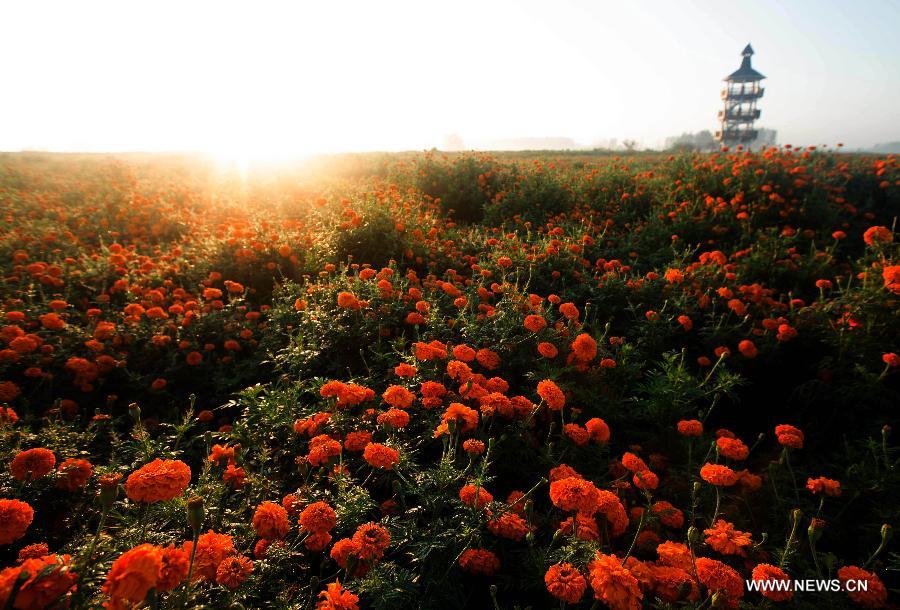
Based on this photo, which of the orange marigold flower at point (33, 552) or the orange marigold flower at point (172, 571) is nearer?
the orange marigold flower at point (172, 571)

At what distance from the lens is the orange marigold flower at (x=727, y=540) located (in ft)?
5.48

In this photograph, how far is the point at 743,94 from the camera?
4469cm

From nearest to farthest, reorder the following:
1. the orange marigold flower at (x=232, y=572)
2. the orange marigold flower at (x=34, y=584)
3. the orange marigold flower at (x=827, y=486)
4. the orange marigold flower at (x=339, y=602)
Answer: the orange marigold flower at (x=34, y=584), the orange marigold flower at (x=339, y=602), the orange marigold flower at (x=232, y=572), the orange marigold flower at (x=827, y=486)

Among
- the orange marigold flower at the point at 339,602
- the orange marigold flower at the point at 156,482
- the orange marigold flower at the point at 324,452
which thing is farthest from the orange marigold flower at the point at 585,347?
the orange marigold flower at the point at 156,482

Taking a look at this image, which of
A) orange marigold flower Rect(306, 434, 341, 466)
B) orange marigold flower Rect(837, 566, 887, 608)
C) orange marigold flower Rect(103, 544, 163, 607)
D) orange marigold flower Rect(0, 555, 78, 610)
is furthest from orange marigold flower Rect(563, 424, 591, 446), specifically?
orange marigold flower Rect(0, 555, 78, 610)

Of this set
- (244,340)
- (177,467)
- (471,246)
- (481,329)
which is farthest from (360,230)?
(177,467)

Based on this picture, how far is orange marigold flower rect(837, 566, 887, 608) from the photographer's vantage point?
163cm

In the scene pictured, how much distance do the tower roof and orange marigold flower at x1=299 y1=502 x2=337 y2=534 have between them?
59.1 meters

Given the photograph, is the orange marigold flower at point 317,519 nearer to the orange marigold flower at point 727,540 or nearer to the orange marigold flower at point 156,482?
the orange marigold flower at point 156,482

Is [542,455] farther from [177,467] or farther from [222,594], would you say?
[177,467]

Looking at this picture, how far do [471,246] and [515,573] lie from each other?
4425mm

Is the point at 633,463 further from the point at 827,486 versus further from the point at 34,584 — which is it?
the point at 34,584

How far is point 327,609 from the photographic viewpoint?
4.24 ft

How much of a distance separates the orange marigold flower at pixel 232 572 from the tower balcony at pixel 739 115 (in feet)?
190
